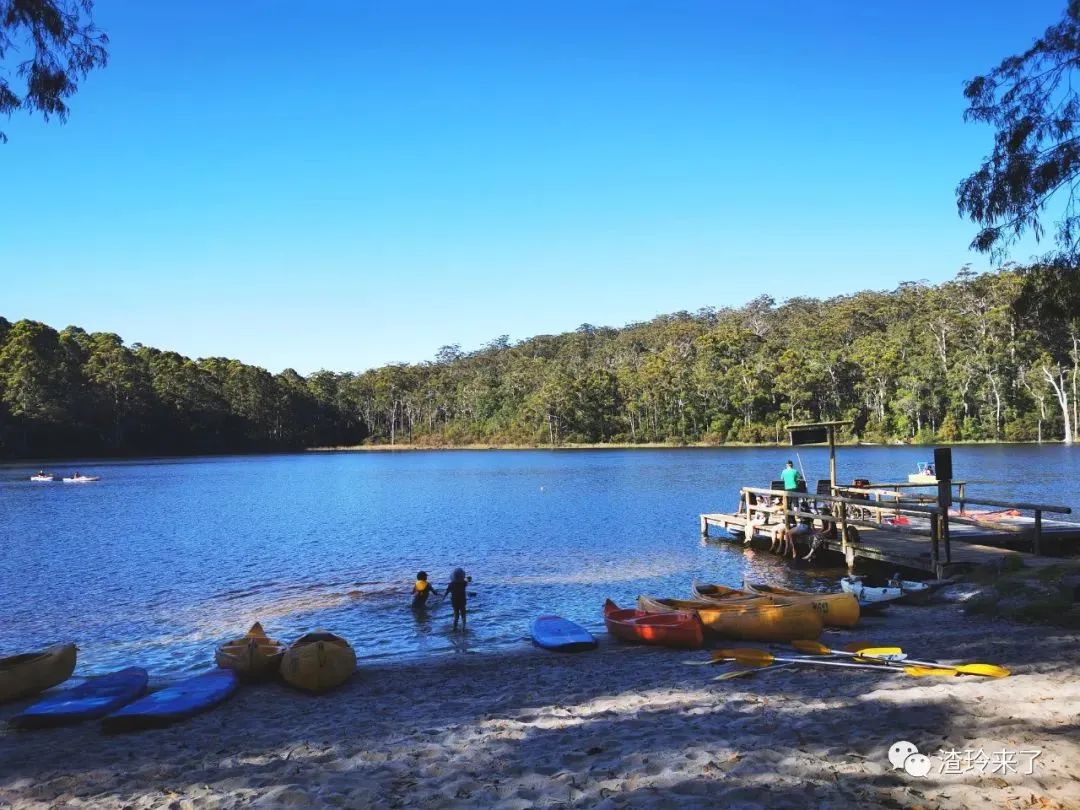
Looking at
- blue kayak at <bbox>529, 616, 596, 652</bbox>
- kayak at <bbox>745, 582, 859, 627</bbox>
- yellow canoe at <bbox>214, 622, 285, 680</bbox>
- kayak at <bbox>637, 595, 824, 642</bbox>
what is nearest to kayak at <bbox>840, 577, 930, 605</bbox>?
kayak at <bbox>745, 582, 859, 627</bbox>

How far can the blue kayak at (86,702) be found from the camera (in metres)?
8.64

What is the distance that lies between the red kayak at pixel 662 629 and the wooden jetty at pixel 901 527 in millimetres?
6979

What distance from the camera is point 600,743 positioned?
278 inches

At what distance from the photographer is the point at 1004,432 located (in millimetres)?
85438

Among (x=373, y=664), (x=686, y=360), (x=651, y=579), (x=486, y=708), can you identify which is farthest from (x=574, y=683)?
(x=686, y=360)

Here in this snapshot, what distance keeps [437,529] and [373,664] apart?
63.7 ft

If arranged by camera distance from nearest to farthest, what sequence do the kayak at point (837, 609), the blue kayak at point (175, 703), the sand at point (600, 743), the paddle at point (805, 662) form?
the sand at point (600, 743)
the blue kayak at point (175, 703)
the paddle at point (805, 662)
the kayak at point (837, 609)

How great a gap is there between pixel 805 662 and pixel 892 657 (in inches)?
43.0

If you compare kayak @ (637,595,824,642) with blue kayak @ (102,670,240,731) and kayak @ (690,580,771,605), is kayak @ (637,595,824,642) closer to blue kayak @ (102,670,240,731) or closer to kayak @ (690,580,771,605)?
kayak @ (690,580,771,605)

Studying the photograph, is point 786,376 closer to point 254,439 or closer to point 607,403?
point 607,403

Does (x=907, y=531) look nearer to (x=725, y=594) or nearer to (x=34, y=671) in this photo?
(x=725, y=594)

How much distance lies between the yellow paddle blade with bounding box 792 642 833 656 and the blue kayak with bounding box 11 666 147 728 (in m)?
9.00

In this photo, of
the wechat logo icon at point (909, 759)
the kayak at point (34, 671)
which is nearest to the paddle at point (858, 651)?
the wechat logo icon at point (909, 759)

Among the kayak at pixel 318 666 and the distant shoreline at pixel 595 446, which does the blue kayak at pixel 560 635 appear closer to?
the kayak at pixel 318 666
